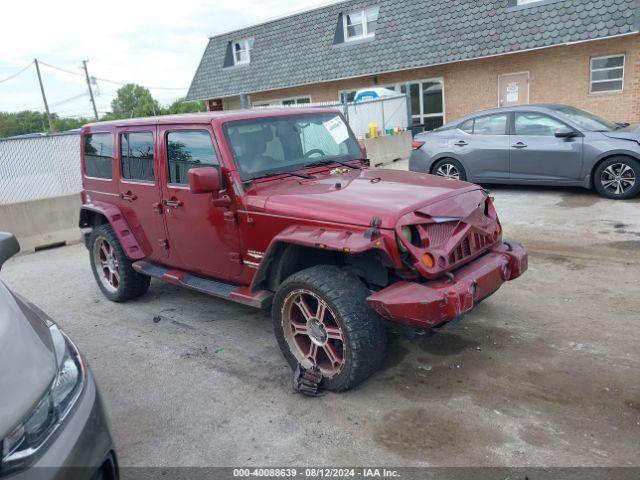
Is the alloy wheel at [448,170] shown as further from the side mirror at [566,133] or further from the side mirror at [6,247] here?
the side mirror at [6,247]

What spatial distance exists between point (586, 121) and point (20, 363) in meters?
9.15

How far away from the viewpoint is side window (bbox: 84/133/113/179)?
→ 18.2 feet

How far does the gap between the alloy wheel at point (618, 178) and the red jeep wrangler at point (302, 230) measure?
5.36 m

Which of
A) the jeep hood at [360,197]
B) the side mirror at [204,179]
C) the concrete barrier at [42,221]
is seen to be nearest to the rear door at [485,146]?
the jeep hood at [360,197]

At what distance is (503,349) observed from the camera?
4.10m

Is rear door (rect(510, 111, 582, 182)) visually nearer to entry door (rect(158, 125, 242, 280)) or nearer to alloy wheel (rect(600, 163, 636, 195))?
alloy wheel (rect(600, 163, 636, 195))

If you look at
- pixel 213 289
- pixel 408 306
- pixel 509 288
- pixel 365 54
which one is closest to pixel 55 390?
pixel 408 306

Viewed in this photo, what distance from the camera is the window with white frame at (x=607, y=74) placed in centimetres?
1417

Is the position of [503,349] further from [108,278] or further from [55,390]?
[108,278]

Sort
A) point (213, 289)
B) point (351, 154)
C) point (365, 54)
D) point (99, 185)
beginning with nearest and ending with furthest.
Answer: point (213, 289)
point (351, 154)
point (99, 185)
point (365, 54)

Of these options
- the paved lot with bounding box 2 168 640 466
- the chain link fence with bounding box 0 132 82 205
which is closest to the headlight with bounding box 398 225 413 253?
the paved lot with bounding box 2 168 640 466

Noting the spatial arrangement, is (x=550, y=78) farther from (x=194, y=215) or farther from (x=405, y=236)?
(x=405, y=236)

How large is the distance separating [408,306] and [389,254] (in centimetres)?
35

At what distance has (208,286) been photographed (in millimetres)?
4598
